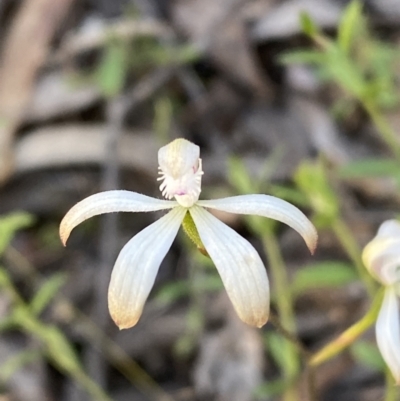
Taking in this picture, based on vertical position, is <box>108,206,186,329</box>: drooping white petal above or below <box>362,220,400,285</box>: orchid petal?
below

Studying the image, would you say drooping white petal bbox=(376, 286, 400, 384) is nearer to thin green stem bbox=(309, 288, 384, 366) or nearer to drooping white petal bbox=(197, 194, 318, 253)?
thin green stem bbox=(309, 288, 384, 366)

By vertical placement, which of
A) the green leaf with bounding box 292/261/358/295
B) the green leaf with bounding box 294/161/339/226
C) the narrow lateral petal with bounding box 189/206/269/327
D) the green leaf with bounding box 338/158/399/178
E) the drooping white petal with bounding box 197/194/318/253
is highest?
the green leaf with bounding box 338/158/399/178

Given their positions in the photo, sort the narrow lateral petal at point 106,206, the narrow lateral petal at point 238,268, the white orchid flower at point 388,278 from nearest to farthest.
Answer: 1. the narrow lateral petal at point 238,268
2. the narrow lateral petal at point 106,206
3. the white orchid flower at point 388,278

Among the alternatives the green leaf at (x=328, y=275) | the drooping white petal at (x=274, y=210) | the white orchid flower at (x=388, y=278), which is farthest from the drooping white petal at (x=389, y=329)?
the green leaf at (x=328, y=275)

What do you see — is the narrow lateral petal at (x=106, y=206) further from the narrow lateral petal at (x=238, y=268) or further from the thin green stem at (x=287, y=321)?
the thin green stem at (x=287, y=321)

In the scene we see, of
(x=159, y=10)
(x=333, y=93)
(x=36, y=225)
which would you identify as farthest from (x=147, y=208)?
(x=159, y=10)

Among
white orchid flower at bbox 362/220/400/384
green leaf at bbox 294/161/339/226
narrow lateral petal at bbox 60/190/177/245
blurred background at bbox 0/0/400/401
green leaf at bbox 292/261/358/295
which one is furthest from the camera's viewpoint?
blurred background at bbox 0/0/400/401

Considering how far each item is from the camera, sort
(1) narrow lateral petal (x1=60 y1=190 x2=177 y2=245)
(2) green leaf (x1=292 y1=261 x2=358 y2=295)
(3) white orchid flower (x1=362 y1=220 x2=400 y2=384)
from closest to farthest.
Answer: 1. (1) narrow lateral petal (x1=60 y1=190 x2=177 y2=245)
2. (3) white orchid flower (x1=362 y1=220 x2=400 y2=384)
3. (2) green leaf (x1=292 y1=261 x2=358 y2=295)

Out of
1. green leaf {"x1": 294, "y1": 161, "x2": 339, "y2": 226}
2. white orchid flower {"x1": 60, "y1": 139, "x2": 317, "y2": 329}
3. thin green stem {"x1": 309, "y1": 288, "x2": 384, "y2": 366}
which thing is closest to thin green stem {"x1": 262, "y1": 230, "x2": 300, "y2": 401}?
green leaf {"x1": 294, "y1": 161, "x2": 339, "y2": 226}
